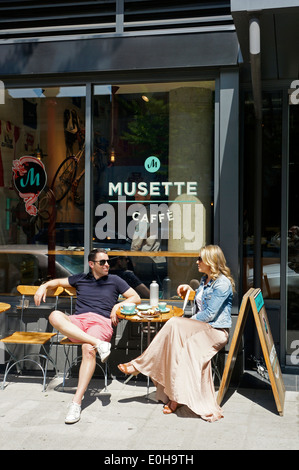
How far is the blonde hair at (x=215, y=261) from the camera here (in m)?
5.31

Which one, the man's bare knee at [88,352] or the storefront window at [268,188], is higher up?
the storefront window at [268,188]

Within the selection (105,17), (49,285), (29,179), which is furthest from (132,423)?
(105,17)

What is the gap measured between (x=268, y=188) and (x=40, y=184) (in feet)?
8.55

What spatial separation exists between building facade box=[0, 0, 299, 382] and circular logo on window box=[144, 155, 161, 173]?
0.01 m

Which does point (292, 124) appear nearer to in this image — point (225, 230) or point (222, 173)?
Answer: point (222, 173)

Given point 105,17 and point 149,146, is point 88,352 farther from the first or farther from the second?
point 105,17

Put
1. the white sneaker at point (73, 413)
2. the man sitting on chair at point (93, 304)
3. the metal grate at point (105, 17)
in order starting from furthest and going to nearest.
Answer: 1. the metal grate at point (105, 17)
2. the man sitting on chair at point (93, 304)
3. the white sneaker at point (73, 413)

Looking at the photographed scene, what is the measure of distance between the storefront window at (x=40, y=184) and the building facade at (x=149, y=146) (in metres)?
0.02

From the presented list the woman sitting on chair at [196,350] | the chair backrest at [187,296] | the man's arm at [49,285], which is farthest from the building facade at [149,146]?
the woman sitting on chair at [196,350]

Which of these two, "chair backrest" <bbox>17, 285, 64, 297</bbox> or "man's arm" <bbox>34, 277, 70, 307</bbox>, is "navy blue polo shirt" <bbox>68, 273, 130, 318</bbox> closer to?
"man's arm" <bbox>34, 277, 70, 307</bbox>

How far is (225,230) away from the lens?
5879 millimetres

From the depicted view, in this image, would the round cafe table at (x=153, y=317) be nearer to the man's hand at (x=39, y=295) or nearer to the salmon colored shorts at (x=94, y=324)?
the salmon colored shorts at (x=94, y=324)

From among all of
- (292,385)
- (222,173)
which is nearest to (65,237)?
(222,173)

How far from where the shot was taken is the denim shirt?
5191mm
